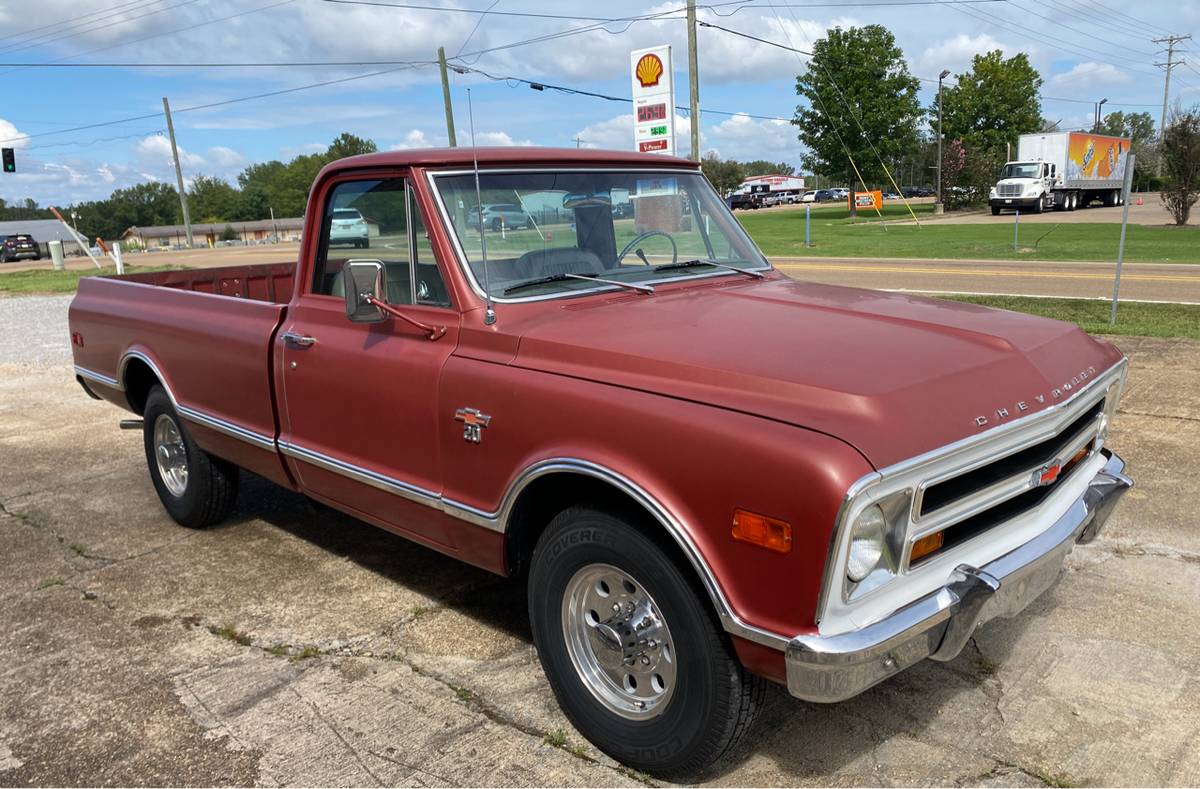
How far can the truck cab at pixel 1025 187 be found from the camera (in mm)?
43750

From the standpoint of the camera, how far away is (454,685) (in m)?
3.49

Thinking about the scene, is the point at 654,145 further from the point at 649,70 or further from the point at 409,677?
the point at 409,677

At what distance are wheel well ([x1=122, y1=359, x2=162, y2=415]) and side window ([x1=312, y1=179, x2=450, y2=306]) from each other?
6.27 ft

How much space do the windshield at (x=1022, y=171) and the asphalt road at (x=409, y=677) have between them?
43.7m

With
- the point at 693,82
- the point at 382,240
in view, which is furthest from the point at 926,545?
the point at 693,82

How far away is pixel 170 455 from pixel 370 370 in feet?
7.97

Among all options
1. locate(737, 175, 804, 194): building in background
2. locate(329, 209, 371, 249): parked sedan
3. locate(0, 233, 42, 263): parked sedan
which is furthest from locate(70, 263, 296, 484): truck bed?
locate(737, 175, 804, 194): building in background

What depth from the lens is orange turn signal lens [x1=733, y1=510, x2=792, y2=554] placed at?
2332 millimetres

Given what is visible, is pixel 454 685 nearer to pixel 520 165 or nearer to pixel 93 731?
pixel 93 731

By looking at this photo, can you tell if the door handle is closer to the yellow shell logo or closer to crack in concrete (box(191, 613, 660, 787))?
crack in concrete (box(191, 613, 660, 787))

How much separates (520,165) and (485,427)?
4.01 feet

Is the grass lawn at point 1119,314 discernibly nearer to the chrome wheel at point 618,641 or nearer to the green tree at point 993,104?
the chrome wheel at point 618,641

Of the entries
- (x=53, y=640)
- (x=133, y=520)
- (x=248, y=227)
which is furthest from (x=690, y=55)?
(x=248, y=227)

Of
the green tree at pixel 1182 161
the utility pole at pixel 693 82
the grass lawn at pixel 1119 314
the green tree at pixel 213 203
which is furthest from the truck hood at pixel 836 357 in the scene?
the green tree at pixel 213 203
